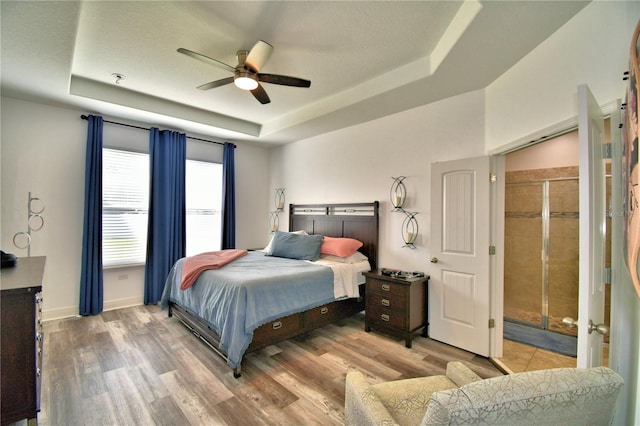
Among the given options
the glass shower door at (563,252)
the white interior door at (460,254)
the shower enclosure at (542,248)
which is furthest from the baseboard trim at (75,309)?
the glass shower door at (563,252)

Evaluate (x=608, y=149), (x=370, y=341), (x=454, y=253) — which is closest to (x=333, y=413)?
(x=370, y=341)

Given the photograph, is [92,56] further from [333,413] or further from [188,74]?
[333,413]

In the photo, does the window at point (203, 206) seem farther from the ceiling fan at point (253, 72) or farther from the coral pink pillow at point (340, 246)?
the ceiling fan at point (253, 72)

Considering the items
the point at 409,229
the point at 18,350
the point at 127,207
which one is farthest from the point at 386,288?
the point at 127,207

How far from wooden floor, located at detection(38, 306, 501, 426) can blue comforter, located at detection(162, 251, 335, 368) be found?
1.09 ft

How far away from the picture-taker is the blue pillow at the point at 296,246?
3.95 meters

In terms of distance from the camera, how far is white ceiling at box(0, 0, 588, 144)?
6.79ft

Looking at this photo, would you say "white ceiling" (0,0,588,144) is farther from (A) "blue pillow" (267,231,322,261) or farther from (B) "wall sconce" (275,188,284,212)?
(B) "wall sconce" (275,188,284,212)

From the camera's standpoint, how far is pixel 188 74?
315 centimetres

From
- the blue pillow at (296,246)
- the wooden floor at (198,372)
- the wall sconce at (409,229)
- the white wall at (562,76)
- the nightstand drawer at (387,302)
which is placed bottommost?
the wooden floor at (198,372)

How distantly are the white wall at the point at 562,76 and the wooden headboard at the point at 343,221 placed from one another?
1750 mm

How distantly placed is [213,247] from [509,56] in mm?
4904

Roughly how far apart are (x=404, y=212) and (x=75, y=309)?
15.2ft

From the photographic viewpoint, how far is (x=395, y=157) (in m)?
3.82
